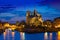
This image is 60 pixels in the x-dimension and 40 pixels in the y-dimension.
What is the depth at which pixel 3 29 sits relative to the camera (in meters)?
4.61

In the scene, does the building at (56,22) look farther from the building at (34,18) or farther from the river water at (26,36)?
the building at (34,18)

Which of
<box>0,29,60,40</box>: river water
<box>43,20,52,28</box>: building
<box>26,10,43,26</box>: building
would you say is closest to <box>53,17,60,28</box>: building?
<box>43,20,52,28</box>: building

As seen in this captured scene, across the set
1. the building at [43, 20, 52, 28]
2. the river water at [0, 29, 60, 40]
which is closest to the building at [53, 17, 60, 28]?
the building at [43, 20, 52, 28]

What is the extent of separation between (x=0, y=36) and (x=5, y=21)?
1.27 ft

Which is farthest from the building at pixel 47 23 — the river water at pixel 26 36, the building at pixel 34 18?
the river water at pixel 26 36

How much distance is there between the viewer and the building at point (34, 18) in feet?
14.8

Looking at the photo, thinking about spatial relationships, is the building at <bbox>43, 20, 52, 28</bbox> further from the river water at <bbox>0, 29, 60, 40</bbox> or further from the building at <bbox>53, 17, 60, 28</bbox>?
the river water at <bbox>0, 29, 60, 40</bbox>

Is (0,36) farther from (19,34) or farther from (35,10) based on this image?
(35,10)

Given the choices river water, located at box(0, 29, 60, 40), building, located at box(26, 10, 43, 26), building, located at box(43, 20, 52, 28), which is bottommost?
river water, located at box(0, 29, 60, 40)

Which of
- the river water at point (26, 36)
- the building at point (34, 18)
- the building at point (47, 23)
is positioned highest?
the building at point (34, 18)

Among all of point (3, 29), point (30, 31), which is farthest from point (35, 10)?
point (3, 29)

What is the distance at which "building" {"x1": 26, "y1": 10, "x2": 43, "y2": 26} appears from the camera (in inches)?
177

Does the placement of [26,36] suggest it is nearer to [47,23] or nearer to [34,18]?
[34,18]

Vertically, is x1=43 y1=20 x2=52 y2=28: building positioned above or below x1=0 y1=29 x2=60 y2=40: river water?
above
